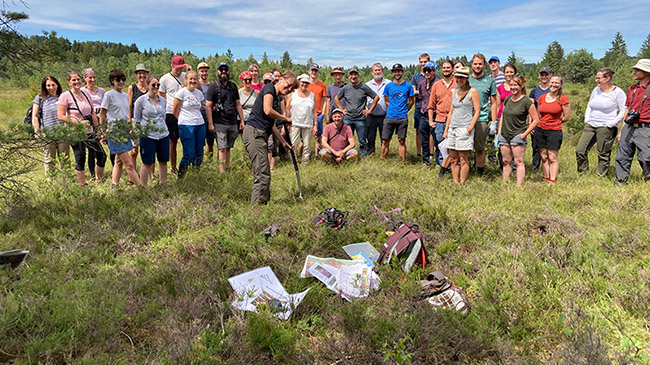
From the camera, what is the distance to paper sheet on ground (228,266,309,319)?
3195 mm

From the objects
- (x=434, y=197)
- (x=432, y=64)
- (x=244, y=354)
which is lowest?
(x=244, y=354)

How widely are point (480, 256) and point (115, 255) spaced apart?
3758mm

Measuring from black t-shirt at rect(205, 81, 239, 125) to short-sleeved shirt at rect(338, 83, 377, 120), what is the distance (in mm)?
2364

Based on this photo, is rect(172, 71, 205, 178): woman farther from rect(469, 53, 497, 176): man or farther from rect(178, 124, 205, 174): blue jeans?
rect(469, 53, 497, 176): man

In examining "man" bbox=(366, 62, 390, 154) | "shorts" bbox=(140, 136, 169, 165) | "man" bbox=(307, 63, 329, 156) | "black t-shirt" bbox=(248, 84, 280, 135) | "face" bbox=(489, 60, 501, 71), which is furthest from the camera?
"man" bbox=(307, 63, 329, 156)

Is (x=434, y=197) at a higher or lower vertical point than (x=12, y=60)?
lower

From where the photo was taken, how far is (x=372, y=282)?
3.61 metres

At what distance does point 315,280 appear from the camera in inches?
146

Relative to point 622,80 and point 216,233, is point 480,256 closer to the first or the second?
point 216,233

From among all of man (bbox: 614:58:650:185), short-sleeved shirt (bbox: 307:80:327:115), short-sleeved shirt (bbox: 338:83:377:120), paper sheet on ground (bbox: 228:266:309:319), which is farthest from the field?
short-sleeved shirt (bbox: 307:80:327:115)

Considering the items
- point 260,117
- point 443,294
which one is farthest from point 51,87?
point 443,294

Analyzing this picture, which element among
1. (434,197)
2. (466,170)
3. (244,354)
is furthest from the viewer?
(466,170)

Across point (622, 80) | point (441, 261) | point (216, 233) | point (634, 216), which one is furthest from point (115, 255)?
point (622, 80)

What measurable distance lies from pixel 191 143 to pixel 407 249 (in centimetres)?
431
